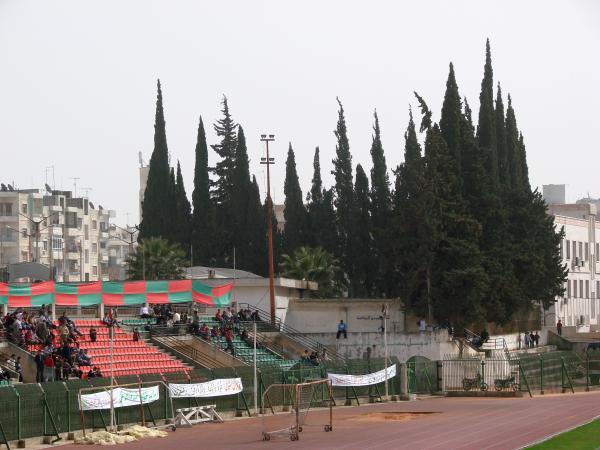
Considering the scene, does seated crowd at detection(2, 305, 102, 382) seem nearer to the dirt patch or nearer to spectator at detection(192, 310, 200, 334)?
spectator at detection(192, 310, 200, 334)

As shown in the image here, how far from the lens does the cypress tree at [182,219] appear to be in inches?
3979

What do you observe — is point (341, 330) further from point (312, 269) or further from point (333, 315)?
point (312, 269)

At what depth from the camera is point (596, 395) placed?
5106cm

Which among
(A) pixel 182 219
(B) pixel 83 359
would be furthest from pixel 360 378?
(A) pixel 182 219

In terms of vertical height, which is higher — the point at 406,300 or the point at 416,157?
the point at 416,157

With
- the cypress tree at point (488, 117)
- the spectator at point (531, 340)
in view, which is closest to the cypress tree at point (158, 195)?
the cypress tree at point (488, 117)

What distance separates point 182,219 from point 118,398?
66598 mm

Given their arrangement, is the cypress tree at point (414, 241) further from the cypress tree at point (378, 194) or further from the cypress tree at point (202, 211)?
the cypress tree at point (202, 211)

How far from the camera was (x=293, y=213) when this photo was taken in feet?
320

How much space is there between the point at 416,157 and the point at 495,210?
6.47m

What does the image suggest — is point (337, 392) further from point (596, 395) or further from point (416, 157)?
point (416, 157)

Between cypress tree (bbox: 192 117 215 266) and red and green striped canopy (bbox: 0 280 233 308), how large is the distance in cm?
3557

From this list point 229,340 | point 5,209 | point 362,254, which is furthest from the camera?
point 5,209

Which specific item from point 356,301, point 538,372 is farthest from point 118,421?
point 356,301
